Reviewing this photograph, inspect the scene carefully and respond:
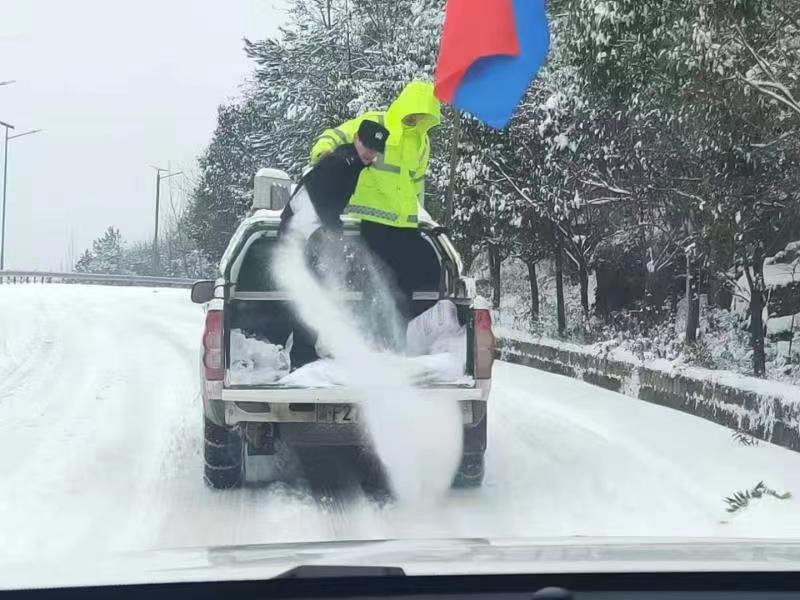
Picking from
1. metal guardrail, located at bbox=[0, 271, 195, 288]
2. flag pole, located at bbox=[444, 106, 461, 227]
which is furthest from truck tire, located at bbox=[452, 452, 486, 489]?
metal guardrail, located at bbox=[0, 271, 195, 288]

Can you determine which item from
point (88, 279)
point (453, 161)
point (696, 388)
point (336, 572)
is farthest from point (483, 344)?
point (88, 279)

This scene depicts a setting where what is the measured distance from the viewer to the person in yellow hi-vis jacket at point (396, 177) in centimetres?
712

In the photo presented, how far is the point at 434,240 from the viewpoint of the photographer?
7328 mm

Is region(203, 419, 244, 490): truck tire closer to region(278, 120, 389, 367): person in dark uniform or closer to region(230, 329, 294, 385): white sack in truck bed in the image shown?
region(230, 329, 294, 385): white sack in truck bed

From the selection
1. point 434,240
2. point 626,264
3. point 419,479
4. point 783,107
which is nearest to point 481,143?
point 626,264

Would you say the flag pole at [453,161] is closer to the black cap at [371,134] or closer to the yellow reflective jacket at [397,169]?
the yellow reflective jacket at [397,169]

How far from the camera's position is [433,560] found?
2.56 m

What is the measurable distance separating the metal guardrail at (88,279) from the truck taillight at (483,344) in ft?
131

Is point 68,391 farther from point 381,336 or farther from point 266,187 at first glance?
point 381,336

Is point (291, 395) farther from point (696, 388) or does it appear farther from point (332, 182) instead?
point (696, 388)

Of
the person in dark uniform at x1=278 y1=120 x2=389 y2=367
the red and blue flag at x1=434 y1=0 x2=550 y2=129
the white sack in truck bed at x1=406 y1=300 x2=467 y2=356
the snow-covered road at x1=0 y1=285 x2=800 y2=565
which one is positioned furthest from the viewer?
the red and blue flag at x1=434 y1=0 x2=550 y2=129

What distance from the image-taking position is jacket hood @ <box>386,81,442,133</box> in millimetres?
7102

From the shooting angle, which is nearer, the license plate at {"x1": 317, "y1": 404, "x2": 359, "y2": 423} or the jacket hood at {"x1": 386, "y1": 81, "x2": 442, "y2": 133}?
the license plate at {"x1": 317, "y1": 404, "x2": 359, "y2": 423}

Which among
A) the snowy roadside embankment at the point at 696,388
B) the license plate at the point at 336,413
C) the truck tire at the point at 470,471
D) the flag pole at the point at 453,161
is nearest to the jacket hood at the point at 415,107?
the license plate at the point at 336,413
